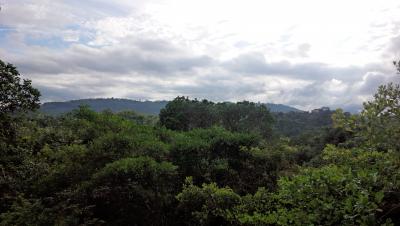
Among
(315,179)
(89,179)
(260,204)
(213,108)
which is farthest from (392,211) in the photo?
(213,108)

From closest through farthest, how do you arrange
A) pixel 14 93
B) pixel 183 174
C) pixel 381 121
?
pixel 381 121 < pixel 14 93 < pixel 183 174

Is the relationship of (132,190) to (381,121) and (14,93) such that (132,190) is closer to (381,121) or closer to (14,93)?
(14,93)

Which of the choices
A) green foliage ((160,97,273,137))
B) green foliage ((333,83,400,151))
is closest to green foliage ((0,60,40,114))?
green foliage ((333,83,400,151))

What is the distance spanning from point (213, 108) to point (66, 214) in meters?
37.3

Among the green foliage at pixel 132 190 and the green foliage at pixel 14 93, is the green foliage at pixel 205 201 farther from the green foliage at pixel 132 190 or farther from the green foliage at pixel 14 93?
the green foliage at pixel 14 93

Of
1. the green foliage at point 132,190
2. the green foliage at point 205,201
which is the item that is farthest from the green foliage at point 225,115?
the green foliage at point 205,201

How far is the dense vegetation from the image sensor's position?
3680 millimetres

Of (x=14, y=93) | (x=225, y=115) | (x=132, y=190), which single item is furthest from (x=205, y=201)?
(x=225, y=115)

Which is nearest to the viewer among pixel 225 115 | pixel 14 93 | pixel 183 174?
pixel 14 93

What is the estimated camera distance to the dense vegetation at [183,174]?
3.68 m

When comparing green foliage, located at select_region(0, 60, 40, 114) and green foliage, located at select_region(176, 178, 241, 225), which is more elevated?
green foliage, located at select_region(0, 60, 40, 114)

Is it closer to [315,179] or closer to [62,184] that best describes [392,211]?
[315,179]

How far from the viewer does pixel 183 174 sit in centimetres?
1466

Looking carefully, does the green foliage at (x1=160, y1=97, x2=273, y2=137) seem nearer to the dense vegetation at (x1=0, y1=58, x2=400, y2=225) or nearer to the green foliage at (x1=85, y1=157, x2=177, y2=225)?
the dense vegetation at (x1=0, y1=58, x2=400, y2=225)
